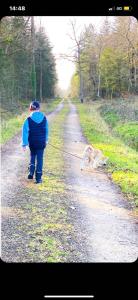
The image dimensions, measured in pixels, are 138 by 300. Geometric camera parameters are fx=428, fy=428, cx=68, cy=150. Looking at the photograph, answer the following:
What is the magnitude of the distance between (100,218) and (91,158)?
4.47 m

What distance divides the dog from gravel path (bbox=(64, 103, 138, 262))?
255mm

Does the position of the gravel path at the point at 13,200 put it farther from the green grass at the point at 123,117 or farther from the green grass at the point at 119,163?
the green grass at the point at 123,117

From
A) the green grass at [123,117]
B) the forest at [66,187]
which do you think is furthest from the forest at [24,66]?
the green grass at [123,117]

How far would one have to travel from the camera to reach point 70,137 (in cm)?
1809

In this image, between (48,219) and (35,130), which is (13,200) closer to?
(48,219)

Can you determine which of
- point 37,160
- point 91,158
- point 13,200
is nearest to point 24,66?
point 91,158

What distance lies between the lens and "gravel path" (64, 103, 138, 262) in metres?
5.12

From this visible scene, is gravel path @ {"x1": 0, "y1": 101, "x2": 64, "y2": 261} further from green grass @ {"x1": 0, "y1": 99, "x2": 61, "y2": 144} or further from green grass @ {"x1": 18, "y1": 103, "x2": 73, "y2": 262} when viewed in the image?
green grass @ {"x1": 0, "y1": 99, "x2": 61, "y2": 144}

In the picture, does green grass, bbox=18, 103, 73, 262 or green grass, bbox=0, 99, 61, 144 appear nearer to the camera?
green grass, bbox=18, 103, 73, 262

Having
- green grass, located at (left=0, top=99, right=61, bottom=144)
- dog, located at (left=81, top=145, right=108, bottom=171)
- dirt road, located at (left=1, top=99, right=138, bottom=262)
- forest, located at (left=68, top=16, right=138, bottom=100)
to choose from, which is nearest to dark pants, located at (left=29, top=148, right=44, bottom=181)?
dirt road, located at (left=1, top=99, right=138, bottom=262)

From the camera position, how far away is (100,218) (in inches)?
274

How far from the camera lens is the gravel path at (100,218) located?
5121mm

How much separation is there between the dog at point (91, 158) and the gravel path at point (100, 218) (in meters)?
0.25

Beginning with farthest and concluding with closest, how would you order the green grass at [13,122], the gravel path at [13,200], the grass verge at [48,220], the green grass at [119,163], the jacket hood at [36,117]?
the green grass at [13,122]
the green grass at [119,163]
the jacket hood at [36,117]
the gravel path at [13,200]
the grass verge at [48,220]
